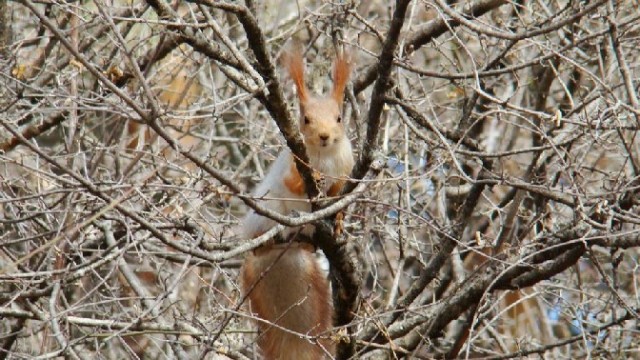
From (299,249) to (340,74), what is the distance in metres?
0.99

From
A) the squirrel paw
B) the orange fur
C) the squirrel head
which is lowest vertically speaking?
the orange fur

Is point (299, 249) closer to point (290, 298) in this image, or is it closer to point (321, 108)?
point (290, 298)

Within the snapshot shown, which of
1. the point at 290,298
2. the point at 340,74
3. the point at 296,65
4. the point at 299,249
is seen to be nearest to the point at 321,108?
the point at 340,74

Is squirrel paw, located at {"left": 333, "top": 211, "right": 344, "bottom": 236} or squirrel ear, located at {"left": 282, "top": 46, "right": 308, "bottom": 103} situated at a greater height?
squirrel ear, located at {"left": 282, "top": 46, "right": 308, "bottom": 103}

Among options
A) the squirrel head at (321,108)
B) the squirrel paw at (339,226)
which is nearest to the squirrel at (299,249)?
the squirrel head at (321,108)

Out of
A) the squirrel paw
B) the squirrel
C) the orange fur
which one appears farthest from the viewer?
the orange fur

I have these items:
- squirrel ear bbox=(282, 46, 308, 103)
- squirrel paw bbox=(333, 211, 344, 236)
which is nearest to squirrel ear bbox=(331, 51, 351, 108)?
squirrel ear bbox=(282, 46, 308, 103)

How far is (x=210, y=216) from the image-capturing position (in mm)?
5684

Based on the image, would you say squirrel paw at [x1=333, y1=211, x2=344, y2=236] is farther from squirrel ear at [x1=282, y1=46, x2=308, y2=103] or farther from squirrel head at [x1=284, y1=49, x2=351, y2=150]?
squirrel ear at [x1=282, y1=46, x2=308, y2=103]

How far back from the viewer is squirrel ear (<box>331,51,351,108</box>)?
467 cm

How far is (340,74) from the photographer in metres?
4.80

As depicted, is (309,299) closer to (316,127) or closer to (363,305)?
(363,305)

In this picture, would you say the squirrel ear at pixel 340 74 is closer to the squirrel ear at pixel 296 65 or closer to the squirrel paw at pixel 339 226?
the squirrel ear at pixel 296 65

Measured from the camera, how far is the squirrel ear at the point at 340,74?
15.3 ft
